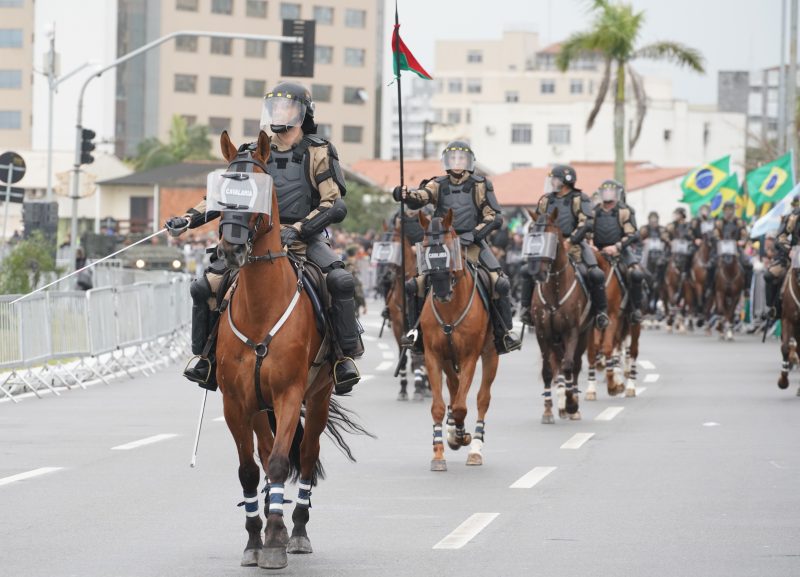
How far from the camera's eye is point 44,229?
33.2 meters

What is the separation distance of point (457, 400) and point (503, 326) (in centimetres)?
105

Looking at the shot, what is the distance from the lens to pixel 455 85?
184 meters

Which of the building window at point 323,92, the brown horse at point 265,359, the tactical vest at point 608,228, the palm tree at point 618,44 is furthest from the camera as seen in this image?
the building window at point 323,92

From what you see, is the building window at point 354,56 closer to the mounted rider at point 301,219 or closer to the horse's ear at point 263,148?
the mounted rider at point 301,219

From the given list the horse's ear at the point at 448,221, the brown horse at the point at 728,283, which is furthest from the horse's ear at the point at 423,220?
the brown horse at the point at 728,283

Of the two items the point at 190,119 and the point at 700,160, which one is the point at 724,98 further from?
the point at 190,119

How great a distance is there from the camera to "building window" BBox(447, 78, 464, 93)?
182875 mm

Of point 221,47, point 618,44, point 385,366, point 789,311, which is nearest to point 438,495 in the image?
point 789,311

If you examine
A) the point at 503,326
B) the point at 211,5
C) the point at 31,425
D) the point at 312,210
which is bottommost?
the point at 31,425

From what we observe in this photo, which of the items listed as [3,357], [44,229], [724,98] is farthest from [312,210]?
[724,98]

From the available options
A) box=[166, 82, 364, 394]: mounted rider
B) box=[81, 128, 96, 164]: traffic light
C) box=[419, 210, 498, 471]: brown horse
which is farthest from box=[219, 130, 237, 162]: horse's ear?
box=[81, 128, 96, 164]: traffic light

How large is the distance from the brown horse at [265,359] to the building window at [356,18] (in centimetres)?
13412

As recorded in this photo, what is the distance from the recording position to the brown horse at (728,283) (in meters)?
35.1

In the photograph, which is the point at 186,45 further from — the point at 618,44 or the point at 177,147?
the point at 618,44
